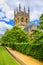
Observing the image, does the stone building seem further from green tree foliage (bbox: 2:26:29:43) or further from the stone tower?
green tree foliage (bbox: 2:26:29:43)

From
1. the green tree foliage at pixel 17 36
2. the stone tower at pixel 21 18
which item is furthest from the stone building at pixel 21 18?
the green tree foliage at pixel 17 36

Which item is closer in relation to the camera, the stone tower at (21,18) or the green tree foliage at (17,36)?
the green tree foliage at (17,36)

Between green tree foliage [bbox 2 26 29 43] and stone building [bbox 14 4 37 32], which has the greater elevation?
stone building [bbox 14 4 37 32]

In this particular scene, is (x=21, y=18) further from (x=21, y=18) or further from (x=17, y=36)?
(x=17, y=36)

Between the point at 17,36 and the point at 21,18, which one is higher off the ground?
the point at 21,18

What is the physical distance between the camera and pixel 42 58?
20812 mm

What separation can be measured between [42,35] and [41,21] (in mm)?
1178

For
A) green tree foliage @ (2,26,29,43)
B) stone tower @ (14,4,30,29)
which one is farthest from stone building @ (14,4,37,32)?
green tree foliage @ (2,26,29,43)

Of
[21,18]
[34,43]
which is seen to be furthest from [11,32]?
[21,18]

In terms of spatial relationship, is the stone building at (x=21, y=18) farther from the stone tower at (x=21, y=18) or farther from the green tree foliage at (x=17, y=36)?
the green tree foliage at (x=17, y=36)

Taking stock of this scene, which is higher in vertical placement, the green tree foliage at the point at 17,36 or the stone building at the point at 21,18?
the stone building at the point at 21,18

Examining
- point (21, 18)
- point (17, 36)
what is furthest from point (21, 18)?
point (17, 36)

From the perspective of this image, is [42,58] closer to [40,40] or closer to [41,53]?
[41,53]

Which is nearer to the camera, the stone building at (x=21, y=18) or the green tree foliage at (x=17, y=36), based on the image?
the green tree foliage at (x=17, y=36)
